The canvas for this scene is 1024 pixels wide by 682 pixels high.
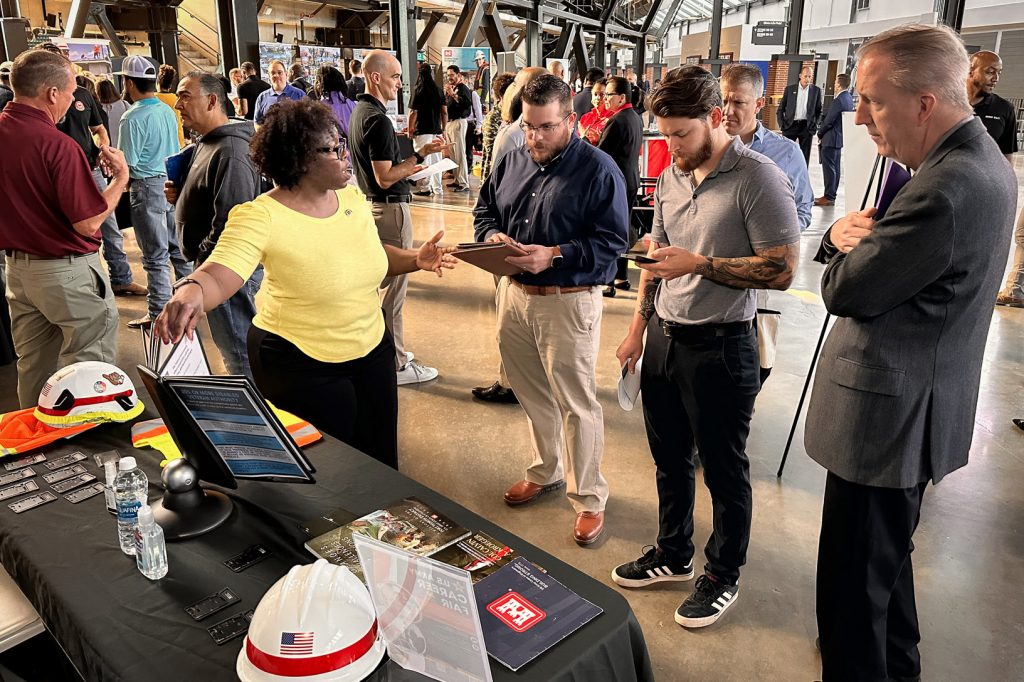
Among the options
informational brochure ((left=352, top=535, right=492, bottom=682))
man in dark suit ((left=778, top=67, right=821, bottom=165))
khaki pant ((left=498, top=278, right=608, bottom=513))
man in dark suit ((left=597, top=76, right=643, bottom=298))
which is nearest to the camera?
informational brochure ((left=352, top=535, right=492, bottom=682))

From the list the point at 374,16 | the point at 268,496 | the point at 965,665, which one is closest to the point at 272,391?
the point at 268,496

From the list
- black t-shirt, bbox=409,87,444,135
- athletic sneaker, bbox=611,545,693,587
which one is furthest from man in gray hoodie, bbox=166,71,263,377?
black t-shirt, bbox=409,87,444,135

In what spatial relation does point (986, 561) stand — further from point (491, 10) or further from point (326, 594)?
point (491, 10)

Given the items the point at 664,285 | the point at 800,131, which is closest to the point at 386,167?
the point at 664,285

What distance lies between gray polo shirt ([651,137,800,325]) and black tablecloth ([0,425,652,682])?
1.02m

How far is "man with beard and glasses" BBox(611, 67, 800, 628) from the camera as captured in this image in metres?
2.14

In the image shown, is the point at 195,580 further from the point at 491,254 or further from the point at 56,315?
the point at 56,315

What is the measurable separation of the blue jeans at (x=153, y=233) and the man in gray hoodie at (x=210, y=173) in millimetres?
1999

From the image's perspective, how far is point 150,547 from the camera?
4.83ft

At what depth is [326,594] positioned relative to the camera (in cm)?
113

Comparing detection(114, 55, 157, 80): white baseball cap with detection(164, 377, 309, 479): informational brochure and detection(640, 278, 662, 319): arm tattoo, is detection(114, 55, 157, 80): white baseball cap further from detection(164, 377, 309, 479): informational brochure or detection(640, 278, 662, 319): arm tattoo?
detection(164, 377, 309, 479): informational brochure

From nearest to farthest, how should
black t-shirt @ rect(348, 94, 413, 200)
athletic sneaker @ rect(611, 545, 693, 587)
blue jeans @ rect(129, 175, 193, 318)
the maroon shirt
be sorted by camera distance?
athletic sneaker @ rect(611, 545, 693, 587), the maroon shirt, black t-shirt @ rect(348, 94, 413, 200), blue jeans @ rect(129, 175, 193, 318)

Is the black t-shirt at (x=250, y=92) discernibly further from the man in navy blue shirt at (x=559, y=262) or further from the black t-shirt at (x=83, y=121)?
the man in navy blue shirt at (x=559, y=262)

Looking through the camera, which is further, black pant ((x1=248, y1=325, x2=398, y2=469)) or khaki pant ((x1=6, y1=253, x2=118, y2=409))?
khaki pant ((x1=6, y1=253, x2=118, y2=409))
